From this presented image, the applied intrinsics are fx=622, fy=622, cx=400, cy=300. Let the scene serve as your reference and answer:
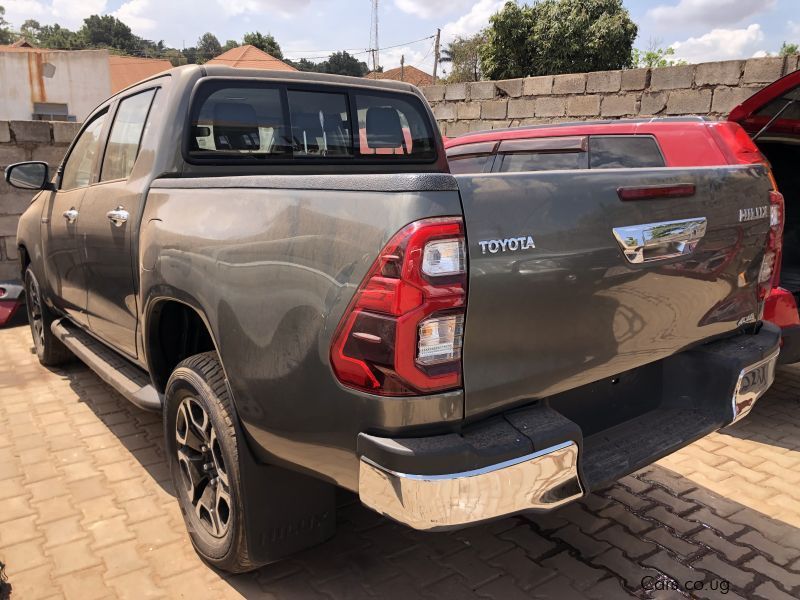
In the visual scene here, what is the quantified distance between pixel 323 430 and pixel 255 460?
1.59 ft

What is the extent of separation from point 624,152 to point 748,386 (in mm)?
2291

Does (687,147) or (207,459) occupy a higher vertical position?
(687,147)

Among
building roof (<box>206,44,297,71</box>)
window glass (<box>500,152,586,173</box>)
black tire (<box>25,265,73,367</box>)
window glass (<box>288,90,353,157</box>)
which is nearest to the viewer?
window glass (<box>288,90,353,157</box>)

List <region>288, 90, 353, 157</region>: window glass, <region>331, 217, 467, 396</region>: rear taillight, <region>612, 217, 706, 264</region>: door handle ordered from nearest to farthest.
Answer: <region>331, 217, 467, 396</region>: rear taillight
<region>612, 217, 706, 264</region>: door handle
<region>288, 90, 353, 157</region>: window glass

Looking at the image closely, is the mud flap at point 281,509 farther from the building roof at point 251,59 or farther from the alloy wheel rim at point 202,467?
the building roof at point 251,59

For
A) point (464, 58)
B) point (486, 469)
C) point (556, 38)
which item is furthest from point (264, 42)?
point (486, 469)

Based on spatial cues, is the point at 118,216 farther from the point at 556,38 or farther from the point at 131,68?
the point at 131,68

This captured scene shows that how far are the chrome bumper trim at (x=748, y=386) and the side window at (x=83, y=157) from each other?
3.62 meters

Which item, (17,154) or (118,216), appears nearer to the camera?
(118,216)

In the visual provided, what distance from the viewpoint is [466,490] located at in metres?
1.66

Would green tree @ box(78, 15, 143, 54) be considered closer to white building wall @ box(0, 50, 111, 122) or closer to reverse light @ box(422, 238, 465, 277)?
white building wall @ box(0, 50, 111, 122)

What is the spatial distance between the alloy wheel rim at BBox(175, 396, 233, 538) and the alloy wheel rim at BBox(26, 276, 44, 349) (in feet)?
9.70

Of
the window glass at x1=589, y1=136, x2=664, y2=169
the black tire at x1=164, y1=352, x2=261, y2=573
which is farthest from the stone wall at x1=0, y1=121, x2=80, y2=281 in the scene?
the window glass at x1=589, y1=136, x2=664, y2=169

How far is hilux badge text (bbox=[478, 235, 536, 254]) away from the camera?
1.72 m
